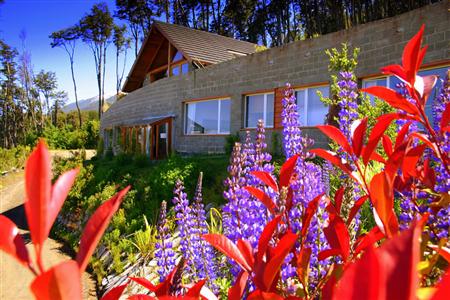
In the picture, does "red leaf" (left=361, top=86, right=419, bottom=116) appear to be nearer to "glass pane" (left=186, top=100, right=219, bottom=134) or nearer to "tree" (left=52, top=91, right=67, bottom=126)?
"glass pane" (left=186, top=100, right=219, bottom=134)

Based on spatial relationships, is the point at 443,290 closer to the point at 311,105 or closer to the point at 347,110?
the point at 347,110

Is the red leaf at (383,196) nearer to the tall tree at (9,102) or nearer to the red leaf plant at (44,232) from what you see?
the red leaf plant at (44,232)

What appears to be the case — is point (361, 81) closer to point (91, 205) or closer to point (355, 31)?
point (355, 31)

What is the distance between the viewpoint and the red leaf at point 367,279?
14.4 inches

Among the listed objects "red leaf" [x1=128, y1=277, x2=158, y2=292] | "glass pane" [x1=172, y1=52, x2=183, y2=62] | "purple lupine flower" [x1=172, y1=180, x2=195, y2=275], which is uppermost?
"glass pane" [x1=172, y1=52, x2=183, y2=62]

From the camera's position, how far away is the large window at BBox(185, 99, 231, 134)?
52.2 ft

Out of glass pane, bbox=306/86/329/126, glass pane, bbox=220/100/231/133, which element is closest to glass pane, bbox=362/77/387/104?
glass pane, bbox=306/86/329/126

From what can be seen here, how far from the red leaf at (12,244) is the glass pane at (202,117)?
15.7 m

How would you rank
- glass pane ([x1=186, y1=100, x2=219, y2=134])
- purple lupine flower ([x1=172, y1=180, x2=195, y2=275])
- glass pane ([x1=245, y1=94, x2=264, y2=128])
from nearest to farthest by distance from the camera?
1. purple lupine flower ([x1=172, y1=180, x2=195, y2=275])
2. glass pane ([x1=245, y1=94, x2=264, y2=128])
3. glass pane ([x1=186, y1=100, x2=219, y2=134])

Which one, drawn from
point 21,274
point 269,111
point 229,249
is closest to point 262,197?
point 229,249

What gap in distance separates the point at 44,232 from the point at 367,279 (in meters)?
0.40

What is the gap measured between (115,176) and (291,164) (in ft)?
46.3

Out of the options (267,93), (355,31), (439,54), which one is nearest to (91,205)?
(267,93)

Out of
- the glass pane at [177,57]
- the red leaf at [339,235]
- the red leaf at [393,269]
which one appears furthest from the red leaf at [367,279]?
the glass pane at [177,57]
